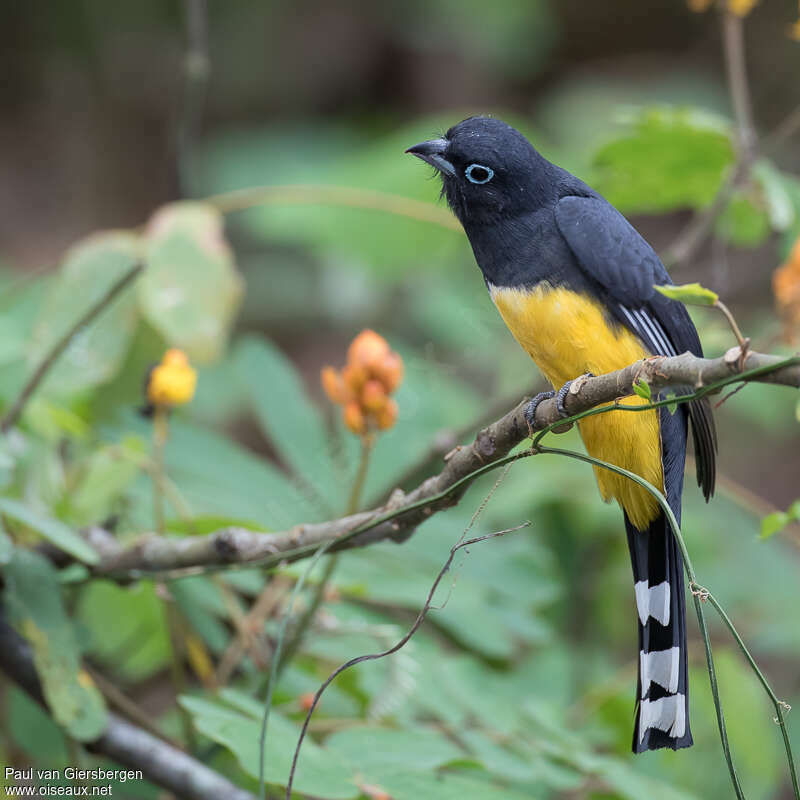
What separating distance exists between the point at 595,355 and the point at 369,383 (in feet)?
1.59

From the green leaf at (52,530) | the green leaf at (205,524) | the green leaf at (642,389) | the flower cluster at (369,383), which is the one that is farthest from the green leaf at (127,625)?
the green leaf at (642,389)

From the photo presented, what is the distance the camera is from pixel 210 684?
257 centimetres

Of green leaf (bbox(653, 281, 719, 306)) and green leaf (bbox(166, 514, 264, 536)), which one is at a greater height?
green leaf (bbox(166, 514, 264, 536))

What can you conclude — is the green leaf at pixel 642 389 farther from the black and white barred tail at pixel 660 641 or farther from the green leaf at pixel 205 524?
the green leaf at pixel 205 524

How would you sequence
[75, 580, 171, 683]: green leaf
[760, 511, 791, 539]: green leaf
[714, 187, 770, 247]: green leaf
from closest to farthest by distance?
1. [760, 511, 791, 539]: green leaf
2. [75, 580, 171, 683]: green leaf
3. [714, 187, 770, 247]: green leaf

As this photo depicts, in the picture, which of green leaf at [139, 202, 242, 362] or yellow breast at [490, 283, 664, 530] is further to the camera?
green leaf at [139, 202, 242, 362]

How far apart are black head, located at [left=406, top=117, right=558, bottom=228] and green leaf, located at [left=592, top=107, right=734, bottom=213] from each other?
21.4 inches

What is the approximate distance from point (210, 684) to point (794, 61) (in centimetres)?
611

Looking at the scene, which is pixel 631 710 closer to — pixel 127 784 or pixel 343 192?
pixel 127 784

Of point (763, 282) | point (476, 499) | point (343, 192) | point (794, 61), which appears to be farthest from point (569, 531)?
point (794, 61)

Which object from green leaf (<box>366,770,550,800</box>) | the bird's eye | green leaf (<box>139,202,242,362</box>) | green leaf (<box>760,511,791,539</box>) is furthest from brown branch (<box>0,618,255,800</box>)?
the bird's eye

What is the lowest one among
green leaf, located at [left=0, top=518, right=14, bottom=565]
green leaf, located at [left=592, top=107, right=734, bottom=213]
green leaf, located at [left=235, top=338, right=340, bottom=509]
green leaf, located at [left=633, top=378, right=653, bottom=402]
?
green leaf, located at [left=633, top=378, right=653, bottom=402]

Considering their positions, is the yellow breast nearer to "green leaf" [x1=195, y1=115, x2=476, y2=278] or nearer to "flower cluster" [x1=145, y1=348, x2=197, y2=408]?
"flower cluster" [x1=145, y1=348, x2=197, y2=408]

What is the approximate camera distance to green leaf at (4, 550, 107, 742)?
2.11 metres
